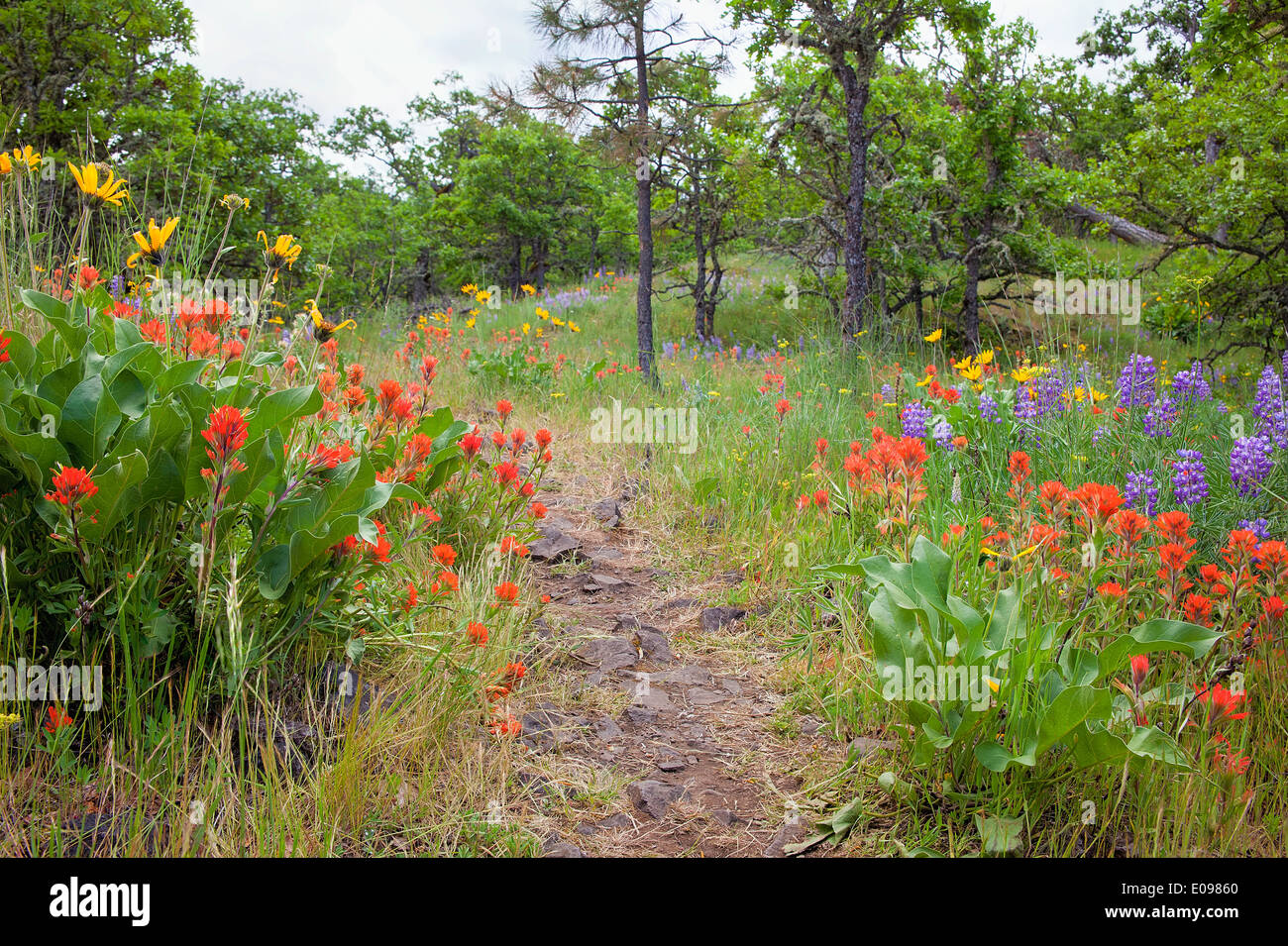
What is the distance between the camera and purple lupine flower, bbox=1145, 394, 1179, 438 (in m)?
3.04

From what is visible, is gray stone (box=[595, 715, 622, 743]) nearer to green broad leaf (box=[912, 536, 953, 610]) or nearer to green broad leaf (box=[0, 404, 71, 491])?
green broad leaf (box=[912, 536, 953, 610])

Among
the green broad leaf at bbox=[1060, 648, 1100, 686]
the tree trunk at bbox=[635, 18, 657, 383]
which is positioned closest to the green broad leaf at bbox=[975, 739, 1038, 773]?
the green broad leaf at bbox=[1060, 648, 1100, 686]

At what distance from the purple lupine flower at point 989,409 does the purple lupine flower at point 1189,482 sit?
3.03 ft

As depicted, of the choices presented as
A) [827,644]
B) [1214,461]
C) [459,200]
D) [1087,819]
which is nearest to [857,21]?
Answer: [1214,461]

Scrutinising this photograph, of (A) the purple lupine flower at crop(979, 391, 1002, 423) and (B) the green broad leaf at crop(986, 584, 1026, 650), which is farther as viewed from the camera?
(A) the purple lupine flower at crop(979, 391, 1002, 423)

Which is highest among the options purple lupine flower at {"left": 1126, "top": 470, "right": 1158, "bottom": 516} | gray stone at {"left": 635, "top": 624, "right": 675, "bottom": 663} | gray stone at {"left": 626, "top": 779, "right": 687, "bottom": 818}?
purple lupine flower at {"left": 1126, "top": 470, "right": 1158, "bottom": 516}

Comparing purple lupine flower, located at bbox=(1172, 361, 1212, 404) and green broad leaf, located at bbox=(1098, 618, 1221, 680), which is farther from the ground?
purple lupine flower, located at bbox=(1172, 361, 1212, 404)

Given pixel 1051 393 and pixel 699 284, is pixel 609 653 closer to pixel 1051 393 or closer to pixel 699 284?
pixel 1051 393

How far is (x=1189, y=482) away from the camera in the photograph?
8.27 feet

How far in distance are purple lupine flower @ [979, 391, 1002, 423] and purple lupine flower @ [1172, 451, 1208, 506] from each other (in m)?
0.92

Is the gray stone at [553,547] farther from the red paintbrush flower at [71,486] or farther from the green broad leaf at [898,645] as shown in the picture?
the red paintbrush flower at [71,486]

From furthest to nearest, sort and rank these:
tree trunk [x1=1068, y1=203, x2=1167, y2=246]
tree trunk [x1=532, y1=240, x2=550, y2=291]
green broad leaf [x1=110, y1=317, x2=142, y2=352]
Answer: tree trunk [x1=532, y1=240, x2=550, y2=291]
tree trunk [x1=1068, y1=203, x2=1167, y2=246]
green broad leaf [x1=110, y1=317, x2=142, y2=352]

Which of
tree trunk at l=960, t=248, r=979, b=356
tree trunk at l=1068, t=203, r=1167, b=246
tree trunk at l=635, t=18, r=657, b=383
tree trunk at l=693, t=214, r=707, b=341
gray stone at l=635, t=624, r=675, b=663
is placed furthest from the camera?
tree trunk at l=1068, t=203, r=1167, b=246
